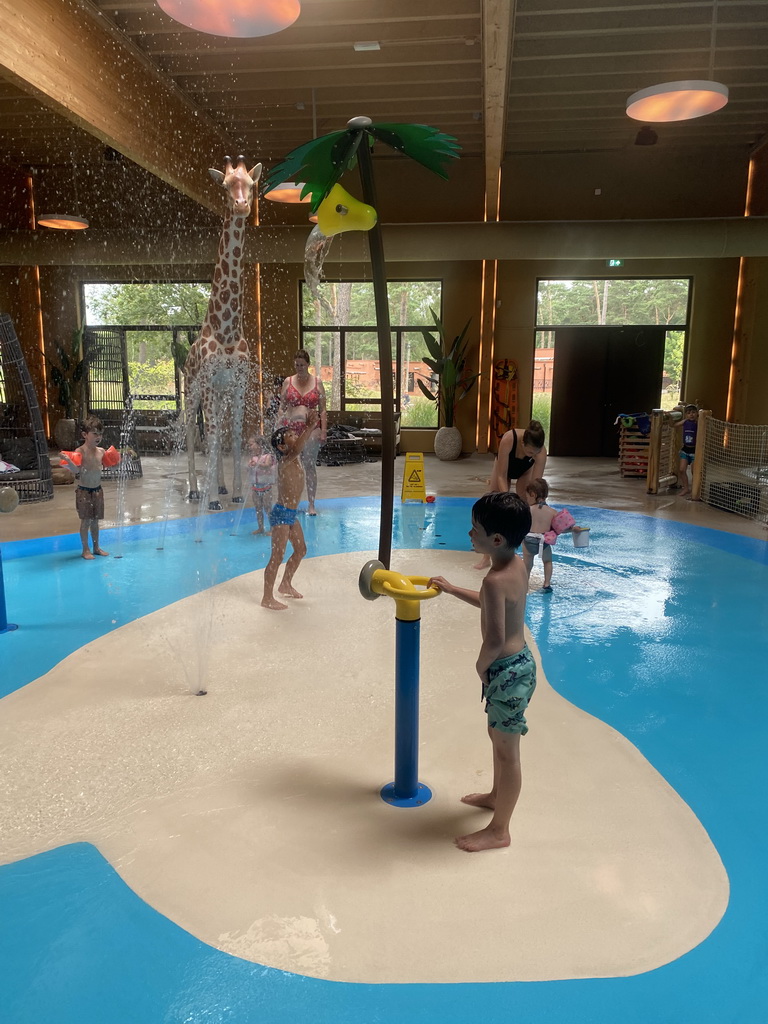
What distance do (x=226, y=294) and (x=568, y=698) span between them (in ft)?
17.7

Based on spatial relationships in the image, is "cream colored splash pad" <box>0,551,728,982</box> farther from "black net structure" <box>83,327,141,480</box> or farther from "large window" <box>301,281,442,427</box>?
"black net structure" <box>83,327,141,480</box>

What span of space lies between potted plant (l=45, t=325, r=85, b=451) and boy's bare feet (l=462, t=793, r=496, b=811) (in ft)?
36.4

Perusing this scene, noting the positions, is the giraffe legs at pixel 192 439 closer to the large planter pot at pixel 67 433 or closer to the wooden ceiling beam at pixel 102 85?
the wooden ceiling beam at pixel 102 85

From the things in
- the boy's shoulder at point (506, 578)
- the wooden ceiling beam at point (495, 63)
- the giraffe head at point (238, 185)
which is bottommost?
the boy's shoulder at point (506, 578)

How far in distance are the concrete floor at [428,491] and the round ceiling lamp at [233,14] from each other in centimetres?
412

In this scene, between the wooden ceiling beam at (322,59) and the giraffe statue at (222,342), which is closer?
the giraffe statue at (222,342)

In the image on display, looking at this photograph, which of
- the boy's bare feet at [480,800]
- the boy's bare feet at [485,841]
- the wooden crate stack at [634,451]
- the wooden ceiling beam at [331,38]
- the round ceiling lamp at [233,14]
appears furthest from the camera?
the wooden crate stack at [634,451]

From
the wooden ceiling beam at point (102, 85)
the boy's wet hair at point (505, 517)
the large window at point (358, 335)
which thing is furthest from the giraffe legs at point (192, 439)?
the boy's wet hair at point (505, 517)

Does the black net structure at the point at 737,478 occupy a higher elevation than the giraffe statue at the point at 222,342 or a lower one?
lower

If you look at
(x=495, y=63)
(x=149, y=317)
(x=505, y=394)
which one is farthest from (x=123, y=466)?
(x=495, y=63)

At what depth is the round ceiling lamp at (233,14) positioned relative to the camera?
457cm

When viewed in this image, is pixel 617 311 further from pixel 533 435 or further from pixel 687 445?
pixel 533 435

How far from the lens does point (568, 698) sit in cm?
333

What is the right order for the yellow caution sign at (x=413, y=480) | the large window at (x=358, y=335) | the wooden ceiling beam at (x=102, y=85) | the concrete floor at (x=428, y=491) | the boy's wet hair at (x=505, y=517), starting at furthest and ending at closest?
the large window at (x=358, y=335) → the yellow caution sign at (x=413, y=480) → the concrete floor at (x=428, y=491) → the wooden ceiling beam at (x=102, y=85) → the boy's wet hair at (x=505, y=517)
